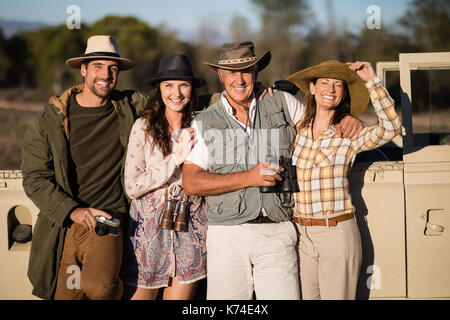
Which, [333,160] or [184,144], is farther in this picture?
[184,144]

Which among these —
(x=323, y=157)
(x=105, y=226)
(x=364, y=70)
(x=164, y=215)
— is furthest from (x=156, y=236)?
(x=364, y=70)

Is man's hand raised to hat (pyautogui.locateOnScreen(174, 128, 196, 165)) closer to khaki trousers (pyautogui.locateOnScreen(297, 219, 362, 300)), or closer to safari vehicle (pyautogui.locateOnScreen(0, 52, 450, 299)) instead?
khaki trousers (pyautogui.locateOnScreen(297, 219, 362, 300))

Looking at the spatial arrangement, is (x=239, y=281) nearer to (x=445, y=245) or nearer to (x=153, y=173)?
(x=153, y=173)

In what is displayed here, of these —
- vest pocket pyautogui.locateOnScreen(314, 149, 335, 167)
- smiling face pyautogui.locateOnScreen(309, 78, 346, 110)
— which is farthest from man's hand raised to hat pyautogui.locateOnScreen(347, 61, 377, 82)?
vest pocket pyautogui.locateOnScreen(314, 149, 335, 167)

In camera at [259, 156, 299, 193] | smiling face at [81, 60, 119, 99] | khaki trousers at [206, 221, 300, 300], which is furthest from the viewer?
smiling face at [81, 60, 119, 99]

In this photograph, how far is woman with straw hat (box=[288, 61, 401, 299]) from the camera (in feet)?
11.8

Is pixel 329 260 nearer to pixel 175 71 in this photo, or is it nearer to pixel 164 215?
pixel 164 215

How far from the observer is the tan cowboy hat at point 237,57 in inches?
145

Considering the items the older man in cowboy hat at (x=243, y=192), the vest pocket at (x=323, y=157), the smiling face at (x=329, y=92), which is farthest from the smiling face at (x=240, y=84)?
the vest pocket at (x=323, y=157)

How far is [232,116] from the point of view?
3.70m

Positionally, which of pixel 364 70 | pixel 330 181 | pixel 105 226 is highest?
pixel 364 70

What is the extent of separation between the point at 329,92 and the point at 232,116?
0.67m

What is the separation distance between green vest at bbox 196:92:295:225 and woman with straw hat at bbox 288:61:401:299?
0.14m
